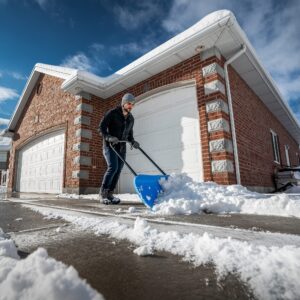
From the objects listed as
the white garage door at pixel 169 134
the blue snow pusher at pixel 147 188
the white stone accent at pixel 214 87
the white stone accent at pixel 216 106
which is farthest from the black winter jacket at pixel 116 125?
the white stone accent at pixel 214 87

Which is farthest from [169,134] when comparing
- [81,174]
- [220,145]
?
[81,174]

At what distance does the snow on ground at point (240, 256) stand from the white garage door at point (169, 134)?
12.4 ft

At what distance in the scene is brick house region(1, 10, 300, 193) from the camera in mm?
4680

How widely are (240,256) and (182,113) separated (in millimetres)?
4772

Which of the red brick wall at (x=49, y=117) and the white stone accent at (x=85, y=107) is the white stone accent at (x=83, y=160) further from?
the white stone accent at (x=85, y=107)

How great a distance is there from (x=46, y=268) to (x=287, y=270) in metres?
0.83

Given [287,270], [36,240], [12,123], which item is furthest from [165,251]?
[12,123]

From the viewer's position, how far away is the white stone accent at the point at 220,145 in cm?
447

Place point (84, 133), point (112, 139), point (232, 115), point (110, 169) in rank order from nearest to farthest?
point (112, 139) < point (110, 169) < point (232, 115) < point (84, 133)

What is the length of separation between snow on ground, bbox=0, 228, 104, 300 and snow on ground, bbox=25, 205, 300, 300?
41 centimetres

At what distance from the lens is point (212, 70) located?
486 centimetres

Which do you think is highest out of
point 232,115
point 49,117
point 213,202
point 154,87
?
point 49,117

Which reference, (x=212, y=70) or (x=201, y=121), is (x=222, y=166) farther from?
(x=212, y=70)

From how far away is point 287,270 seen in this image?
0.75 meters
